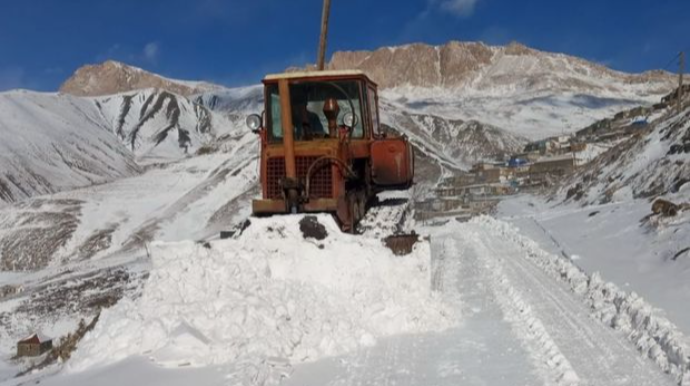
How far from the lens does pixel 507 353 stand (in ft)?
22.1

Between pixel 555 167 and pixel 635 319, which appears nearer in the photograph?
pixel 635 319

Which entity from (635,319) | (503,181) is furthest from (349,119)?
(503,181)

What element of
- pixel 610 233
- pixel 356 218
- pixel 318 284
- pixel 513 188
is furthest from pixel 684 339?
pixel 513 188

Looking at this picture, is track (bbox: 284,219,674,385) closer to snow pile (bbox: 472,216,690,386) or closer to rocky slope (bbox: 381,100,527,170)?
snow pile (bbox: 472,216,690,386)

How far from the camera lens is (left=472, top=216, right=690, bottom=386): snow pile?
600cm

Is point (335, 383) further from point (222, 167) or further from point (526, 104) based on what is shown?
point (526, 104)

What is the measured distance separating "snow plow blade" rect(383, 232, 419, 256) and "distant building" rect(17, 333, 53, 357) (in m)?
17.2

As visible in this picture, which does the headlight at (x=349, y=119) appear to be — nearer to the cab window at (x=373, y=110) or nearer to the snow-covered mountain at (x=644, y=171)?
the cab window at (x=373, y=110)

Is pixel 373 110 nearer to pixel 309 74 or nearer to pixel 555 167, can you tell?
pixel 309 74

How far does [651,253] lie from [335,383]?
24.2 ft

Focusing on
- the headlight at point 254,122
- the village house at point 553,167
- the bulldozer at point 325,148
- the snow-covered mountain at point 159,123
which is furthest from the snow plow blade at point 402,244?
the snow-covered mountain at point 159,123

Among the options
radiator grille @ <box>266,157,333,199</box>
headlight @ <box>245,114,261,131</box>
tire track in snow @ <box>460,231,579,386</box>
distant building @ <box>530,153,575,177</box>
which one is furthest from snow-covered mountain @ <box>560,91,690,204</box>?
distant building @ <box>530,153,575,177</box>

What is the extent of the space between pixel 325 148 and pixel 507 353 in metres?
3.95

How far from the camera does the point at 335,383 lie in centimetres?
612
